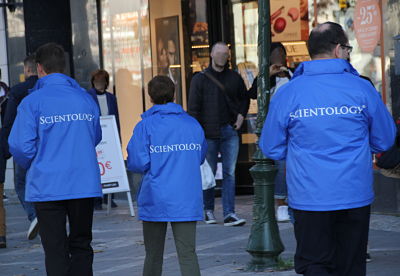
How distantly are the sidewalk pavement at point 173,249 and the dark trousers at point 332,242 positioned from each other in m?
2.29

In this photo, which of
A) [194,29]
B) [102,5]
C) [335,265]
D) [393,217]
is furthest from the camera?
[102,5]

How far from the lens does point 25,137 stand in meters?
6.37

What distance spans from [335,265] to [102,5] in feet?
37.2

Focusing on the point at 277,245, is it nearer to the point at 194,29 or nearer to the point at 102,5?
the point at 194,29

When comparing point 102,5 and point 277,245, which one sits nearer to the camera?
point 277,245

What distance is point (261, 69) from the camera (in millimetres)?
8062

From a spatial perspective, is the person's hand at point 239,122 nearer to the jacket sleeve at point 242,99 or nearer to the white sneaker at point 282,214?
the jacket sleeve at point 242,99

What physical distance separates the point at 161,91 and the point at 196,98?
15.1 feet

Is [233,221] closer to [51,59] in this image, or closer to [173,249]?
[173,249]

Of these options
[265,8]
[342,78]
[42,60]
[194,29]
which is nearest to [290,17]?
[194,29]

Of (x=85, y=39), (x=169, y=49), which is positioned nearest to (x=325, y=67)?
(x=169, y=49)

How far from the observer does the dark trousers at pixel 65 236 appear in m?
6.45

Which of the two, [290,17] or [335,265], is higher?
[290,17]

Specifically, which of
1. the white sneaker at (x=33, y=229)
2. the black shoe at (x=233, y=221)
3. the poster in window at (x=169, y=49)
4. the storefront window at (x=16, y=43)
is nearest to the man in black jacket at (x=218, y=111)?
the black shoe at (x=233, y=221)
